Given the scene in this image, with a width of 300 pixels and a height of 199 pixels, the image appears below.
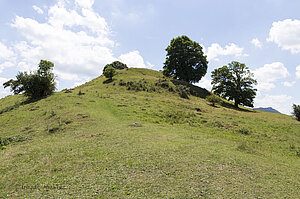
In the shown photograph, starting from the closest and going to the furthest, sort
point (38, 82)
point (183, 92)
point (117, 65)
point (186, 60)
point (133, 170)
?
point (133, 170) < point (38, 82) < point (183, 92) < point (186, 60) < point (117, 65)

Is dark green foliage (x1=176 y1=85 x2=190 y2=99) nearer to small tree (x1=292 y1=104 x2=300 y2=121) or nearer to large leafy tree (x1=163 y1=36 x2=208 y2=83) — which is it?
large leafy tree (x1=163 y1=36 x2=208 y2=83)

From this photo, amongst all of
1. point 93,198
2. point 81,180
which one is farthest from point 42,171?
point 93,198

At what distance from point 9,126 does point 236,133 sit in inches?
1249

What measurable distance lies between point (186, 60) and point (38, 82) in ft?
181

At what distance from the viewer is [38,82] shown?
3675cm

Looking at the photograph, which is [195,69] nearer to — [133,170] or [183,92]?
[183,92]

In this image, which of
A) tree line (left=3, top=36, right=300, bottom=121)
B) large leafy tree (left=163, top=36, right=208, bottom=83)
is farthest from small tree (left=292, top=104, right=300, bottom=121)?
large leafy tree (left=163, top=36, right=208, bottom=83)

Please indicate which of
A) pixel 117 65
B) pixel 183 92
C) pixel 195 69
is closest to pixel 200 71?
pixel 195 69

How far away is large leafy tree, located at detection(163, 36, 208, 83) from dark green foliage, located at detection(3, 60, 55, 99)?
4914 cm

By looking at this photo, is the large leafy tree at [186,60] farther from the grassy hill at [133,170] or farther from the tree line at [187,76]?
the grassy hill at [133,170]

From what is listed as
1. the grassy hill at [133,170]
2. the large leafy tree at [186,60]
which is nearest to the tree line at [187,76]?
the large leafy tree at [186,60]

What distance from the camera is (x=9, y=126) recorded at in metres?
22.9

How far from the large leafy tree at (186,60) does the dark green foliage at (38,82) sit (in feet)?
161

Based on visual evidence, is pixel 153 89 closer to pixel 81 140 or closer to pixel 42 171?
pixel 81 140
